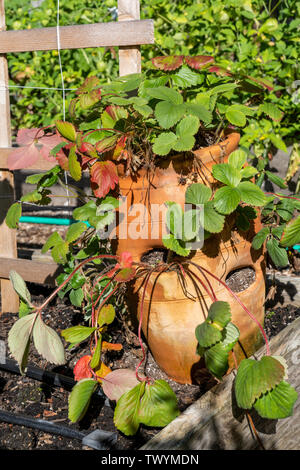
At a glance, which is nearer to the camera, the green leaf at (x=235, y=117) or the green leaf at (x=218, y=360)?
the green leaf at (x=218, y=360)

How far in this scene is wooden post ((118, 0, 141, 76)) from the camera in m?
1.89

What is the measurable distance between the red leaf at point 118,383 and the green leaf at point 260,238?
1.77ft

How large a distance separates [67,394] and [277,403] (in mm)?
801

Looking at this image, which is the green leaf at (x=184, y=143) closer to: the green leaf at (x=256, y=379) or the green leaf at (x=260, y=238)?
the green leaf at (x=260, y=238)

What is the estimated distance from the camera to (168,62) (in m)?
1.58

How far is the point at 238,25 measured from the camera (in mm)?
2768

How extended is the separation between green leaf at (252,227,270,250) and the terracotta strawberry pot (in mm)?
38

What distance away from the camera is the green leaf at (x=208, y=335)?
47.5 inches

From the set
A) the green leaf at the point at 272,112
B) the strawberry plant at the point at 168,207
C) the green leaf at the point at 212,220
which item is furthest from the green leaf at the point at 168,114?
the green leaf at the point at 272,112

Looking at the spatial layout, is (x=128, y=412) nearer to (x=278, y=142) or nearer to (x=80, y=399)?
(x=80, y=399)

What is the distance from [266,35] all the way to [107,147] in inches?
67.1

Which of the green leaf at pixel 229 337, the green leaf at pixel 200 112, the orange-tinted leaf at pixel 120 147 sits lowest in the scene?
the green leaf at pixel 229 337

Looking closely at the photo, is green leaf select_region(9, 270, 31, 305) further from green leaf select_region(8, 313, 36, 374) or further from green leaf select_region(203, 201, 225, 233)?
green leaf select_region(203, 201, 225, 233)
